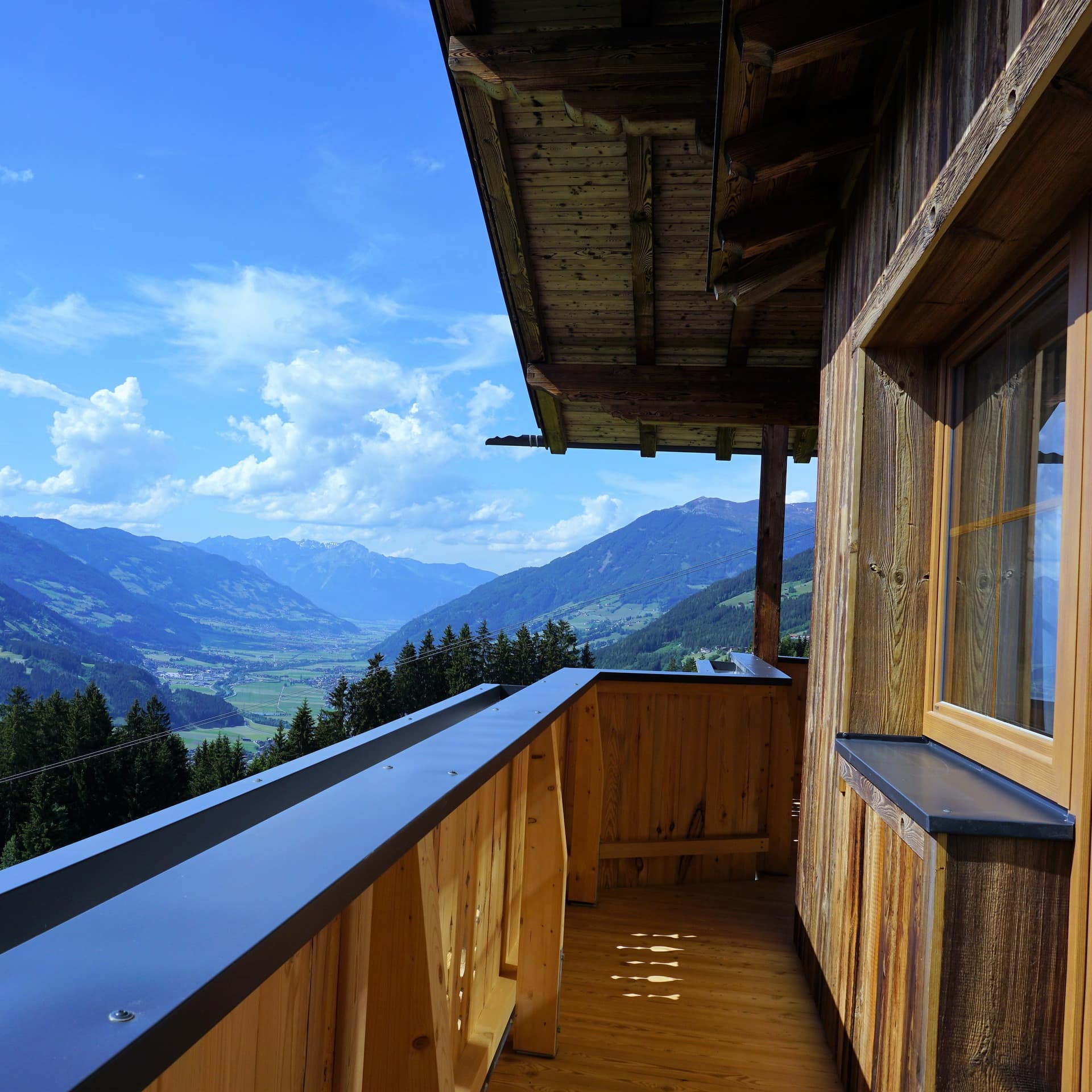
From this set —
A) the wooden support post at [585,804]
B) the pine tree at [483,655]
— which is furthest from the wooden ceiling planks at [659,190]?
the pine tree at [483,655]

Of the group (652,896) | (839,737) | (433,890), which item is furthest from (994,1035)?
(652,896)

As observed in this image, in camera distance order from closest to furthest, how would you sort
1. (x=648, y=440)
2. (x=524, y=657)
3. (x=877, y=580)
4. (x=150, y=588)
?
1. (x=877, y=580)
2. (x=648, y=440)
3. (x=524, y=657)
4. (x=150, y=588)

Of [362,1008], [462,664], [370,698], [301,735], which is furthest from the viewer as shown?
[462,664]

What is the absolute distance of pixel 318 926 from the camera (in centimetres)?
59

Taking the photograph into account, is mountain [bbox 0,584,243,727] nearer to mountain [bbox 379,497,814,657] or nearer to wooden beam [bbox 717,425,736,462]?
mountain [bbox 379,497,814,657]

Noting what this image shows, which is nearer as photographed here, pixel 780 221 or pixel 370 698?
pixel 780 221

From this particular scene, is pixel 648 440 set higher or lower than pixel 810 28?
lower

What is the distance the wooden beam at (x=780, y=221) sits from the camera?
9.22 ft

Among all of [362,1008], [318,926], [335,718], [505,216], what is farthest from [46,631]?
[318,926]

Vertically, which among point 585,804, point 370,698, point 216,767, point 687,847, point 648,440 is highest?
point 648,440

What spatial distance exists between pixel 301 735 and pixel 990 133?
126ft

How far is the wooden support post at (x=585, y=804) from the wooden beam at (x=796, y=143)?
209 cm

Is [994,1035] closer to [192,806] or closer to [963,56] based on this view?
[192,806]

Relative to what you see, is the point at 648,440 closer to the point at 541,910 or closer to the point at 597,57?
the point at 597,57
